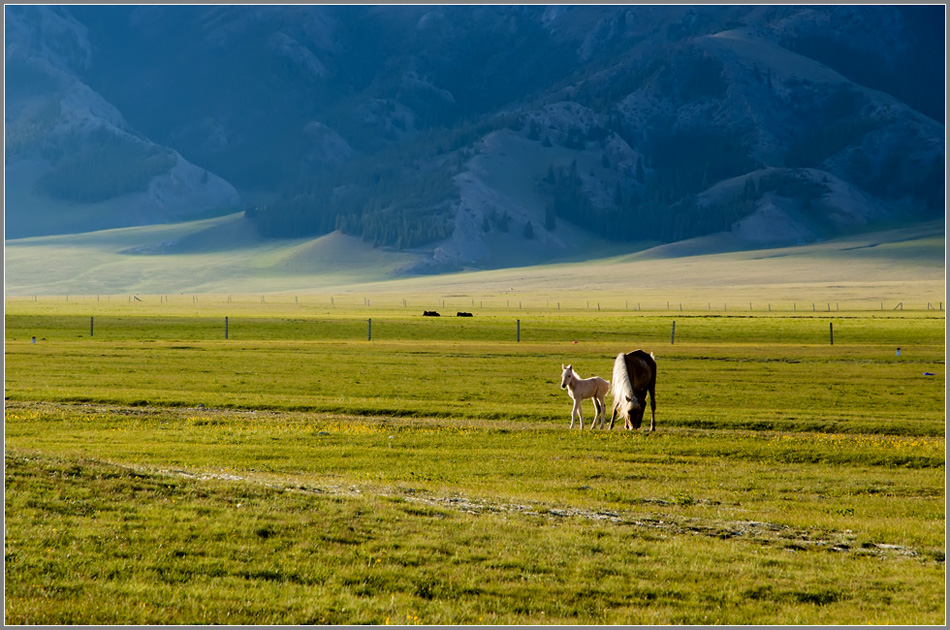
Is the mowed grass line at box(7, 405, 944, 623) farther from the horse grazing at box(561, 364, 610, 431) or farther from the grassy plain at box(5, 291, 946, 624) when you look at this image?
the horse grazing at box(561, 364, 610, 431)

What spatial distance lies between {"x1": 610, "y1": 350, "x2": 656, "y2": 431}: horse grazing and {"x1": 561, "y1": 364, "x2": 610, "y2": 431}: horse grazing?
0.48 meters

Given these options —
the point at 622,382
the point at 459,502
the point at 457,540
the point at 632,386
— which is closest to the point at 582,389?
the point at 622,382

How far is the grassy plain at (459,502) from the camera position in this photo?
40.0 ft

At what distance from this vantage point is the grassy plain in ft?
40.0

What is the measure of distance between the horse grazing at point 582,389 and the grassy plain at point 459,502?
4.00ft

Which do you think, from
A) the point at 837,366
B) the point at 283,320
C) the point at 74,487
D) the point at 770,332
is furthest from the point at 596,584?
the point at 283,320

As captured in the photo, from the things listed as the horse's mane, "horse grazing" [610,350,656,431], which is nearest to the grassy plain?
"horse grazing" [610,350,656,431]

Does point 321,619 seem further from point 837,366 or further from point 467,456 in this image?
point 837,366

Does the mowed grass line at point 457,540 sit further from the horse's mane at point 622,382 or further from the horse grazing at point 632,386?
the horse's mane at point 622,382

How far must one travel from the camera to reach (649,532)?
15.8 metres

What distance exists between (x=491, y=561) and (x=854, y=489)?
35.8ft

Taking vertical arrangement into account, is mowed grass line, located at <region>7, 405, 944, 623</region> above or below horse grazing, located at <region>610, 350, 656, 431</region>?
below

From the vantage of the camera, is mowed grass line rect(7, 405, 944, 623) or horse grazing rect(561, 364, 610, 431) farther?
horse grazing rect(561, 364, 610, 431)

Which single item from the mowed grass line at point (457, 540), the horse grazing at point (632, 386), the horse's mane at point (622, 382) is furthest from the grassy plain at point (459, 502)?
the horse's mane at point (622, 382)
